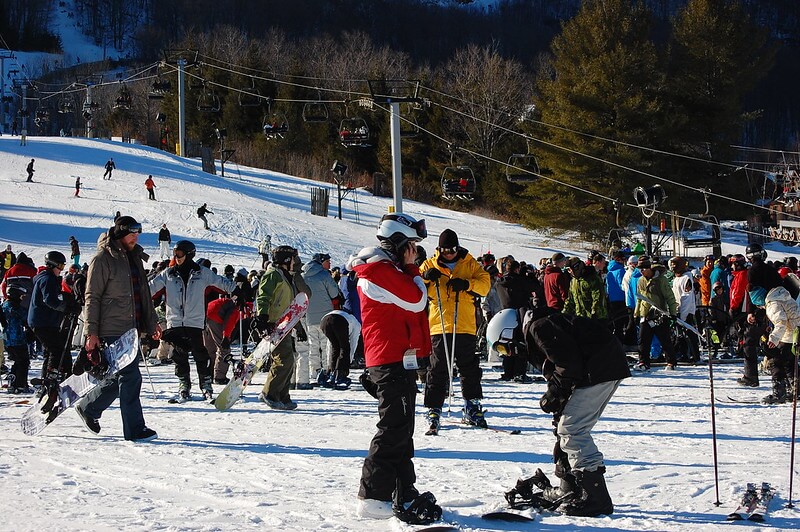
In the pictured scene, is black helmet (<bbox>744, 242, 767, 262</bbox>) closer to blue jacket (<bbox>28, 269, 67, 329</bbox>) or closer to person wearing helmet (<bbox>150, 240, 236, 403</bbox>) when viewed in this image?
person wearing helmet (<bbox>150, 240, 236, 403</bbox>)

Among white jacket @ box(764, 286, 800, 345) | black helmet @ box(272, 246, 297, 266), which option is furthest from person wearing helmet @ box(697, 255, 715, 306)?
black helmet @ box(272, 246, 297, 266)

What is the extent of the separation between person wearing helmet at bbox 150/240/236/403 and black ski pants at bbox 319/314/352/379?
194 cm

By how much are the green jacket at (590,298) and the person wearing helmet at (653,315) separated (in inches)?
45.4

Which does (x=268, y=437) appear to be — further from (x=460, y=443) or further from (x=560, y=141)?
(x=560, y=141)

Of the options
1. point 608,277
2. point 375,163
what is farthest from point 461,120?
point 608,277

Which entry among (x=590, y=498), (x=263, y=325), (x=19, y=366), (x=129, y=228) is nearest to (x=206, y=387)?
(x=263, y=325)

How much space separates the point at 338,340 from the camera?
464 inches

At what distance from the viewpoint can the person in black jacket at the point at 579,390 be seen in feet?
17.5

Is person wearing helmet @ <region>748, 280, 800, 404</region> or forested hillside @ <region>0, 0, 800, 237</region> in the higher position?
forested hillside @ <region>0, 0, 800, 237</region>

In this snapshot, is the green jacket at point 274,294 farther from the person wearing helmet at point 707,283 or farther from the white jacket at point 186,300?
the person wearing helmet at point 707,283

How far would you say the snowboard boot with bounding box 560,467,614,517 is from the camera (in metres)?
5.30

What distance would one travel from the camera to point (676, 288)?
15.2 metres

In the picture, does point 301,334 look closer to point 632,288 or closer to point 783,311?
point 783,311

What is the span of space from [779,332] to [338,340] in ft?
17.1
